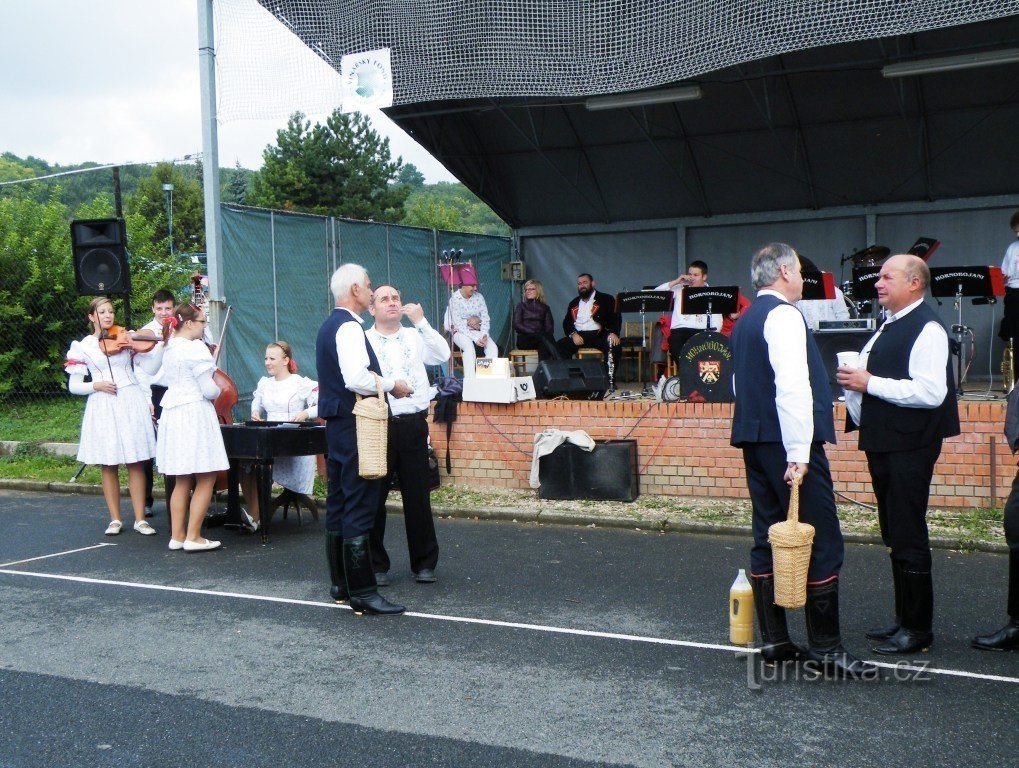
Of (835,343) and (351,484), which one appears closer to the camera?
(351,484)

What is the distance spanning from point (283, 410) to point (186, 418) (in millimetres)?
1173

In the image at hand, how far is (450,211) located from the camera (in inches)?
2472

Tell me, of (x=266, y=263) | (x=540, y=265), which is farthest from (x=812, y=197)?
(x=266, y=263)

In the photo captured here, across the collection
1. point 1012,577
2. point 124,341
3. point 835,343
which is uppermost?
point 124,341

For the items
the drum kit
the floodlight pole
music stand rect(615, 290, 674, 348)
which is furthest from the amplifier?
the floodlight pole

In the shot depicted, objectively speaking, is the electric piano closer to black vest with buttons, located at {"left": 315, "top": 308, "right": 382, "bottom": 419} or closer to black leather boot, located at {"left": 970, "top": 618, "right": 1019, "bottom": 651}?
black vest with buttons, located at {"left": 315, "top": 308, "right": 382, "bottom": 419}

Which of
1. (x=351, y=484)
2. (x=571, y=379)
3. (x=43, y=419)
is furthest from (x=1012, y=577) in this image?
(x=43, y=419)

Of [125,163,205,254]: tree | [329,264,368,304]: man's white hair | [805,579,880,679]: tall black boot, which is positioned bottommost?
[805,579,880,679]: tall black boot

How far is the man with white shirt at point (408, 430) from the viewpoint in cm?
629

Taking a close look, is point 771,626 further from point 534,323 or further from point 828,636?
point 534,323

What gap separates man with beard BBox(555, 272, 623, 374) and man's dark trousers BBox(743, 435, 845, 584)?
9.97m

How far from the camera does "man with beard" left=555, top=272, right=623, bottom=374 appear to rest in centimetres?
1471

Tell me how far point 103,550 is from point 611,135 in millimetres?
11241

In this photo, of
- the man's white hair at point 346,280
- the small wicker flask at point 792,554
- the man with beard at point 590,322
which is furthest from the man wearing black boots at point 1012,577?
the man with beard at point 590,322
